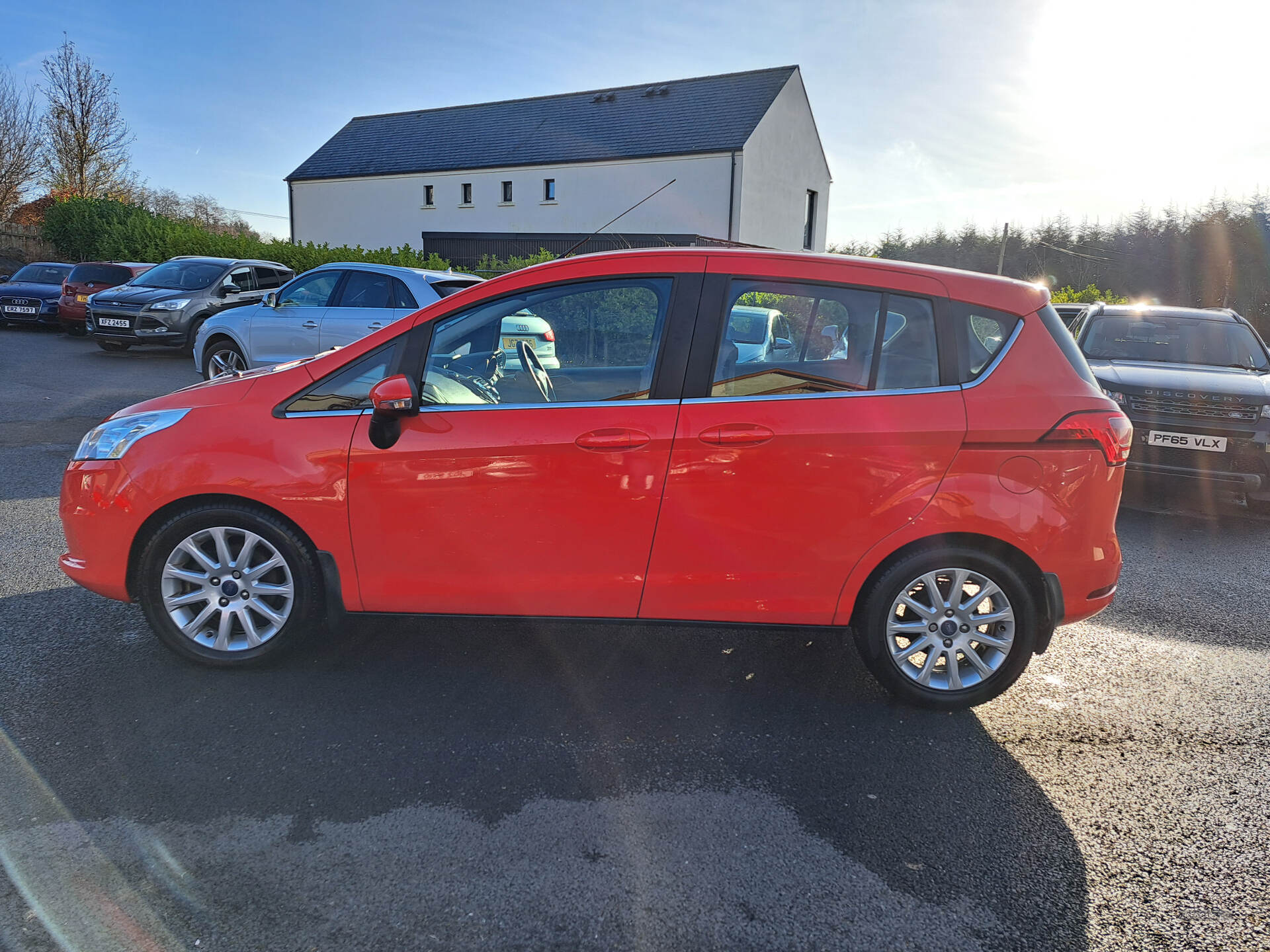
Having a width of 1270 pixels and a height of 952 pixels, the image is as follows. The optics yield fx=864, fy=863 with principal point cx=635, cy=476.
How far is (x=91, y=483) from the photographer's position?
3744 millimetres

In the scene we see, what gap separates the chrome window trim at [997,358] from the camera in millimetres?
3447

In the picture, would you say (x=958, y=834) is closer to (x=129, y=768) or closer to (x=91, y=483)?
(x=129, y=768)

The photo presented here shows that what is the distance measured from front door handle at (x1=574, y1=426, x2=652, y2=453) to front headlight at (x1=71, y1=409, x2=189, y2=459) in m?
1.79

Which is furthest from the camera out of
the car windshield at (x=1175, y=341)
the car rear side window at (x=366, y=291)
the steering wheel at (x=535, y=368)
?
the car rear side window at (x=366, y=291)

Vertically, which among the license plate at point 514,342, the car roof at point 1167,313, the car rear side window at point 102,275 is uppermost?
the car rear side window at point 102,275

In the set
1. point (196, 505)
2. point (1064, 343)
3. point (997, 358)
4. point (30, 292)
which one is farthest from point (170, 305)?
point (1064, 343)

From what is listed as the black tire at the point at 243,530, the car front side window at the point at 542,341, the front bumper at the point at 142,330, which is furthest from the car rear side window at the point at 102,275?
the car front side window at the point at 542,341

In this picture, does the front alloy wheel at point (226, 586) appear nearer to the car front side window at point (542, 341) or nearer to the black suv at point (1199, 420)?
the car front side window at point (542, 341)

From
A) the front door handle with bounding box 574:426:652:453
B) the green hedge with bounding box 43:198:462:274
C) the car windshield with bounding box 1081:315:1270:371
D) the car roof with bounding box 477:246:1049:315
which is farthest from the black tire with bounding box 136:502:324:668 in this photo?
the green hedge with bounding box 43:198:462:274

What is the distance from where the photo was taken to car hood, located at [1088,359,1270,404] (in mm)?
7246

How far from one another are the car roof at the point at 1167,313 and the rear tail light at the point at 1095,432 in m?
6.59

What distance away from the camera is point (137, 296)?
14.6 metres

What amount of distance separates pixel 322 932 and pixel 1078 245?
53.5 metres

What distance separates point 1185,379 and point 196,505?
784 centimetres
